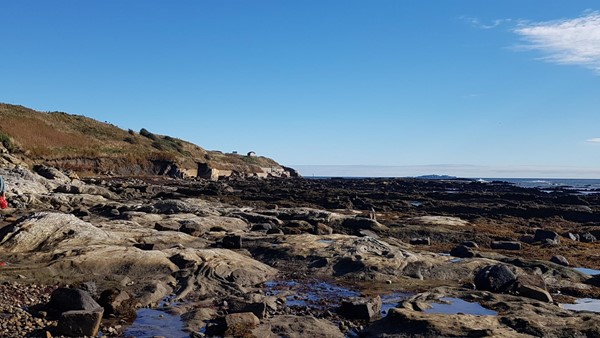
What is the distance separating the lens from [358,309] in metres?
12.6

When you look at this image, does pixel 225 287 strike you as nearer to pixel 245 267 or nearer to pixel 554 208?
pixel 245 267

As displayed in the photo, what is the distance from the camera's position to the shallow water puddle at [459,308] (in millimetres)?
13047

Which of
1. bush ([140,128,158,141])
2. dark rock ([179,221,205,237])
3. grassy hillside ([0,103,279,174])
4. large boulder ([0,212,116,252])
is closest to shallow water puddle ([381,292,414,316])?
large boulder ([0,212,116,252])

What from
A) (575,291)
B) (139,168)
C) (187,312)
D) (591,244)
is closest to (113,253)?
(187,312)

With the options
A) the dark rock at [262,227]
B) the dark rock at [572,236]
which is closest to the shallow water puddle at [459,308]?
the dark rock at [262,227]

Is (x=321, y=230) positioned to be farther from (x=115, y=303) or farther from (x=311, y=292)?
(x=115, y=303)

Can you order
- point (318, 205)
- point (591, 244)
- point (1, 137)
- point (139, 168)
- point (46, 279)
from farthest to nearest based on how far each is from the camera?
point (139, 168)
point (1, 137)
point (318, 205)
point (591, 244)
point (46, 279)

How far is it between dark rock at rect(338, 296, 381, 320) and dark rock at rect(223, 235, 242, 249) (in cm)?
887

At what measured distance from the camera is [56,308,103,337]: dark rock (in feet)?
34.0

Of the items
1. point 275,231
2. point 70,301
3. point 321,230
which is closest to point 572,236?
point 321,230

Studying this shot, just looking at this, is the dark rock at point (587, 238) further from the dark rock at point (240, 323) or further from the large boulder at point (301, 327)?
the dark rock at point (240, 323)

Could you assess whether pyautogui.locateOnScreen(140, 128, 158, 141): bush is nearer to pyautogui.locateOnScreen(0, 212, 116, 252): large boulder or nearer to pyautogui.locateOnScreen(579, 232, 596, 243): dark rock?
pyautogui.locateOnScreen(579, 232, 596, 243): dark rock

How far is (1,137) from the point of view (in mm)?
57969

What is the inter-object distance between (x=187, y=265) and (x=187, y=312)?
13.2 ft
